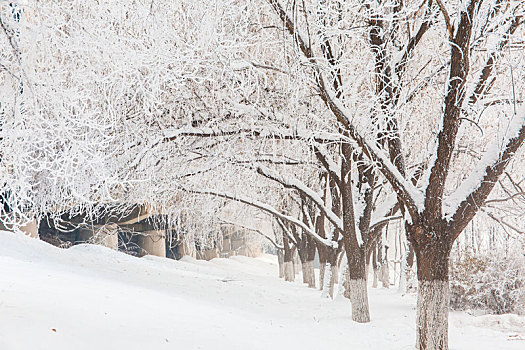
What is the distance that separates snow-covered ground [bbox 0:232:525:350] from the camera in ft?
18.3

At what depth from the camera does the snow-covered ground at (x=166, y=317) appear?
5.57 m

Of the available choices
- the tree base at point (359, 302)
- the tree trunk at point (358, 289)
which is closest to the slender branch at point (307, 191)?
the tree trunk at point (358, 289)

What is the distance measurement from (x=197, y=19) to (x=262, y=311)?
6.63 metres

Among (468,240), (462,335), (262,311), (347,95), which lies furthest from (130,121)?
(468,240)

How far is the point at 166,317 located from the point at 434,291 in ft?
12.2

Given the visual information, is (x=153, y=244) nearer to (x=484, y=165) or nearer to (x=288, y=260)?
(x=288, y=260)

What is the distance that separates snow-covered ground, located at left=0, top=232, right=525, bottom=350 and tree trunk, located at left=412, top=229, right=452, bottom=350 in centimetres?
120

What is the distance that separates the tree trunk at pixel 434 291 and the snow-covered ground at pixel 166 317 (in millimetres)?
1198

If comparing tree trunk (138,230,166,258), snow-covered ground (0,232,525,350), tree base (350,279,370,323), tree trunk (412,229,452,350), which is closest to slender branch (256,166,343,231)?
tree base (350,279,370,323)

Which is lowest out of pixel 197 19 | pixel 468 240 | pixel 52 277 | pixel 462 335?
pixel 462 335

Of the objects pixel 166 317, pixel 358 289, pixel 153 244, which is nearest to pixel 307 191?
pixel 358 289

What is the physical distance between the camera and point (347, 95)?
9.09m

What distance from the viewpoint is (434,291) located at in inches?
270

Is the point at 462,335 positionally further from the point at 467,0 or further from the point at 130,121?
the point at 130,121
